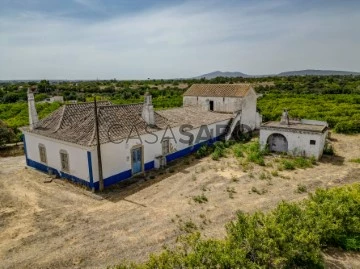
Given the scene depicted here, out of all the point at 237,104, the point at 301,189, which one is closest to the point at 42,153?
the point at 301,189

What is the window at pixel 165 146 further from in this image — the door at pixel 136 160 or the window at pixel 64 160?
the window at pixel 64 160

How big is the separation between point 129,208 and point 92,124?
581 cm

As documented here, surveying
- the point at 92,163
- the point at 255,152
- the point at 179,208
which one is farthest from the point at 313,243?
the point at 255,152

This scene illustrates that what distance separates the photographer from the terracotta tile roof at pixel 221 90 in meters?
27.8

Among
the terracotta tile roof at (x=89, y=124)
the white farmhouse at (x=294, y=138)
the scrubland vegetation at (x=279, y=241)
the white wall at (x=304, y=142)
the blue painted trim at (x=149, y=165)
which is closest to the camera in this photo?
the scrubland vegetation at (x=279, y=241)

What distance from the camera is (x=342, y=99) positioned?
48375 mm

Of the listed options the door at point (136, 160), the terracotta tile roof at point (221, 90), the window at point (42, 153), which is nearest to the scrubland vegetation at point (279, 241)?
the door at point (136, 160)

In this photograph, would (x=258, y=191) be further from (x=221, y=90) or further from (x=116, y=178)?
(x=221, y=90)

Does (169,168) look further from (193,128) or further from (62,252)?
(62,252)

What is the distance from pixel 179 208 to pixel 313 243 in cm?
617

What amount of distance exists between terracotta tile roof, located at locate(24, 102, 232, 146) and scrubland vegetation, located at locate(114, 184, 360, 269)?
8.87 meters

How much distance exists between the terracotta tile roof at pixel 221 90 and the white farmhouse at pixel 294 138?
673cm

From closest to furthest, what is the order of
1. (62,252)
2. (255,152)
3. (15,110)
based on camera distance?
(62,252) → (255,152) → (15,110)

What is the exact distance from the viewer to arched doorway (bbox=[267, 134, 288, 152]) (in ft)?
69.4
